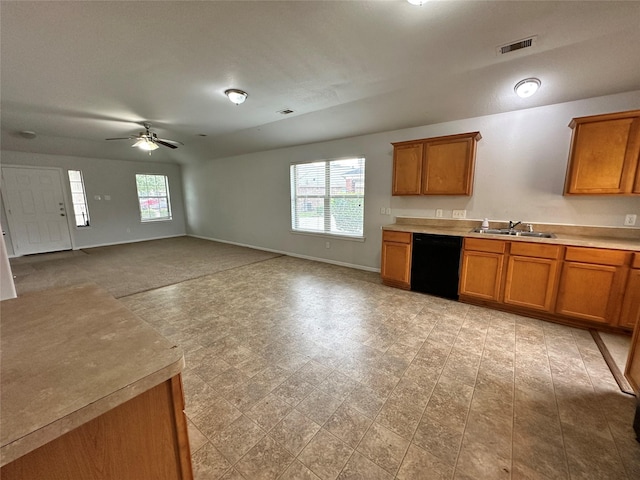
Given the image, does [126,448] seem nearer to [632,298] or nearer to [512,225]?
[632,298]

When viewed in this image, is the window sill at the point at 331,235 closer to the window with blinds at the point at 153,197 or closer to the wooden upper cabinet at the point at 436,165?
the wooden upper cabinet at the point at 436,165

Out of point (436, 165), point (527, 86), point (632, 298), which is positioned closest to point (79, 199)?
point (436, 165)

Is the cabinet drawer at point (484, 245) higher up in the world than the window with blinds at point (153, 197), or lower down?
lower down

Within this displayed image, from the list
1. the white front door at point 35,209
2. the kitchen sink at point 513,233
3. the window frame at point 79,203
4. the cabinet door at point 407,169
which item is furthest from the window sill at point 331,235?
the white front door at point 35,209

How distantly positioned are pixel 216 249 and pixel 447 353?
596 centimetres

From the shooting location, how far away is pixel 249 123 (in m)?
4.75

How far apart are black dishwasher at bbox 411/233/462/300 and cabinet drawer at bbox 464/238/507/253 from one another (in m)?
0.10

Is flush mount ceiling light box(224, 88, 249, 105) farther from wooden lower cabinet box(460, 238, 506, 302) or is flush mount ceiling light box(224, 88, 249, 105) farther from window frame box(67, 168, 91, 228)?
window frame box(67, 168, 91, 228)

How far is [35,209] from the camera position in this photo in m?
6.23

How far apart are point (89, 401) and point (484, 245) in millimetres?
3660

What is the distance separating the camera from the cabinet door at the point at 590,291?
260cm

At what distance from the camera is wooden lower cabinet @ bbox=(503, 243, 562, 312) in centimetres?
286

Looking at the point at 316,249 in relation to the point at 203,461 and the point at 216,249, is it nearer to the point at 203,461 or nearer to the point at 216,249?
the point at 216,249

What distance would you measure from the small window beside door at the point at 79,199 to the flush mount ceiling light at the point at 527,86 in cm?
922
